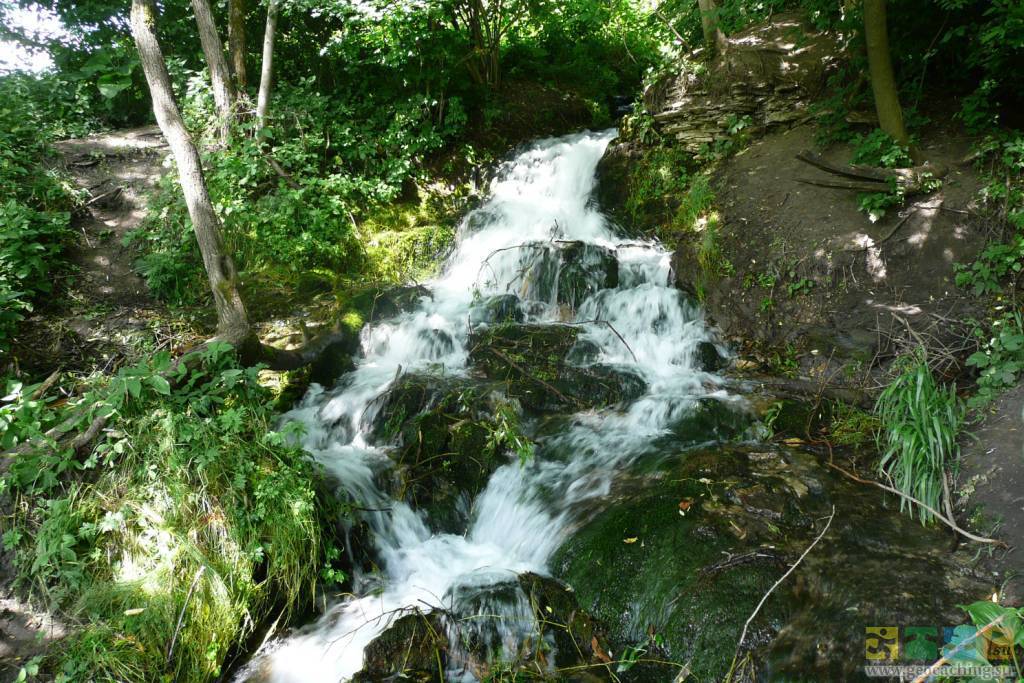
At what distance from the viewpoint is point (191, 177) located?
5223 millimetres

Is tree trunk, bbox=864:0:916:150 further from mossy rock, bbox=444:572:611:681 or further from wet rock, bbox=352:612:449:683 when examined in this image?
wet rock, bbox=352:612:449:683

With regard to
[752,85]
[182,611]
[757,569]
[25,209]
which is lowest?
[757,569]

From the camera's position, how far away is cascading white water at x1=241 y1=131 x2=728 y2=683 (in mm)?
3811

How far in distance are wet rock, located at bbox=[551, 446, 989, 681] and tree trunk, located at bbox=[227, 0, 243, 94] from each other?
8.51 meters

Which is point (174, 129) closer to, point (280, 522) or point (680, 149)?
point (280, 522)

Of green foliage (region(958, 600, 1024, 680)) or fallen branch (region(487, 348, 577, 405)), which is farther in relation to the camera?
fallen branch (region(487, 348, 577, 405))

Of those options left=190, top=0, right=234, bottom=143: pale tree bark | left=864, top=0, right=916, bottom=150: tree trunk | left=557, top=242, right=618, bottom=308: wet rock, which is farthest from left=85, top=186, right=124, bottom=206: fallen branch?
left=864, top=0, right=916, bottom=150: tree trunk

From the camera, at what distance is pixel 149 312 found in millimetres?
6668

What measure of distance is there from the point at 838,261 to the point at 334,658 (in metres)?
5.59

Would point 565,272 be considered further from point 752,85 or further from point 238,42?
point 238,42

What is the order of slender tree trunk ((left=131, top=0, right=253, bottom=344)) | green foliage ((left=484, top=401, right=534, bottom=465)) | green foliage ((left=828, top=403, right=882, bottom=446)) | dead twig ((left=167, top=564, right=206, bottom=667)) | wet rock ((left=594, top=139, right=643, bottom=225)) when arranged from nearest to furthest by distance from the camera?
1. dead twig ((left=167, top=564, right=206, bottom=667))
2. green foliage ((left=828, top=403, right=882, bottom=446))
3. green foliage ((left=484, top=401, right=534, bottom=465))
4. slender tree trunk ((left=131, top=0, right=253, bottom=344))
5. wet rock ((left=594, top=139, right=643, bottom=225))

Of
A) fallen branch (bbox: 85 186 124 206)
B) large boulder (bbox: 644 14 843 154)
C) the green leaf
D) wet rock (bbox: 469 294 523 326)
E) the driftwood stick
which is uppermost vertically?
fallen branch (bbox: 85 186 124 206)

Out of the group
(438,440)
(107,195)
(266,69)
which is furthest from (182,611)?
(266,69)

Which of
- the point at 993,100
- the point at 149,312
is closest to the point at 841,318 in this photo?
the point at 993,100
